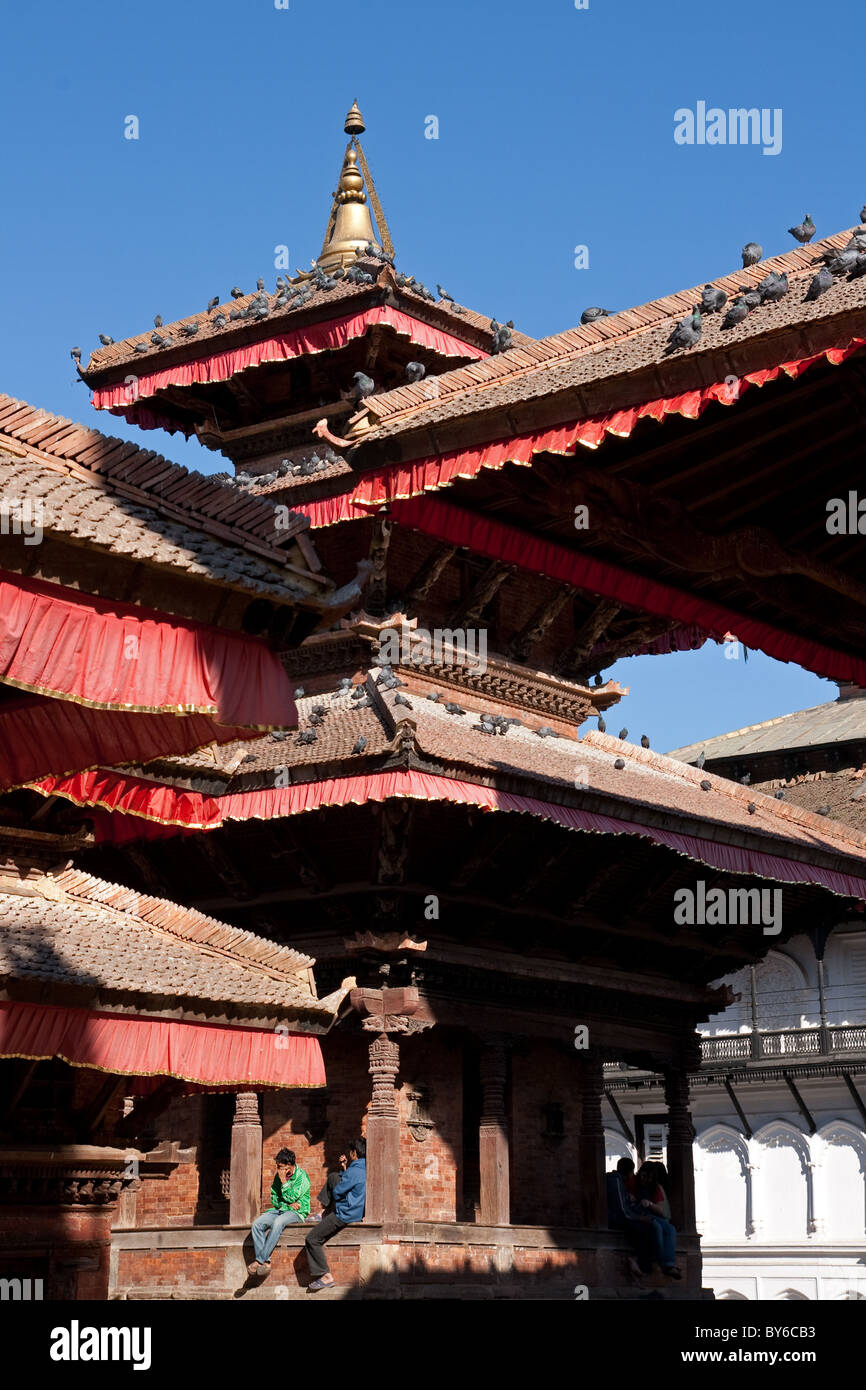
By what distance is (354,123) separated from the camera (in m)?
25.9

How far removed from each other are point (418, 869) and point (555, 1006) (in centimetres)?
300

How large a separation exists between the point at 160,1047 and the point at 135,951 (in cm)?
93

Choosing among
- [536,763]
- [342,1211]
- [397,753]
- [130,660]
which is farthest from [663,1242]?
[130,660]

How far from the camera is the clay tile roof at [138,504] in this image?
622cm

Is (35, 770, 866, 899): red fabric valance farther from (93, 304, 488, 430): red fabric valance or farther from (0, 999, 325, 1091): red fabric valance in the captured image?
(93, 304, 488, 430): red fabric valance

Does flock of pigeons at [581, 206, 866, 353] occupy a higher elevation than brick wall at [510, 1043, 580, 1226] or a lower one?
higher

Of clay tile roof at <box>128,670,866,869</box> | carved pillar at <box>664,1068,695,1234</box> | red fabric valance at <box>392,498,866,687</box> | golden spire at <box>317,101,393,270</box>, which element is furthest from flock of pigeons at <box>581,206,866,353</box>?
golden spire at <box>317,101,393,270</box>

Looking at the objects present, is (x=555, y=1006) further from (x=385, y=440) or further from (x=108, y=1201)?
(x=385, y=440)

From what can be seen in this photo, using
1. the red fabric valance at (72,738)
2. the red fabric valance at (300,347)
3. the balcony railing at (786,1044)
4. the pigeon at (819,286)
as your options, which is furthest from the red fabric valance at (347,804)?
the balcony railing at (786,1044)

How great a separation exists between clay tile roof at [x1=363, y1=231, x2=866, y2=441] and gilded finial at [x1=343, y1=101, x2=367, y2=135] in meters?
17.4

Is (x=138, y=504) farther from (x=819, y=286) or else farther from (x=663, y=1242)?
(x=663, y=1242)

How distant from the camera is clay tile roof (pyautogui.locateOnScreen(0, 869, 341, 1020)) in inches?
367

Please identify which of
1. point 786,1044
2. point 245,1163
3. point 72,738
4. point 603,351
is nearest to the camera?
point 72,738
